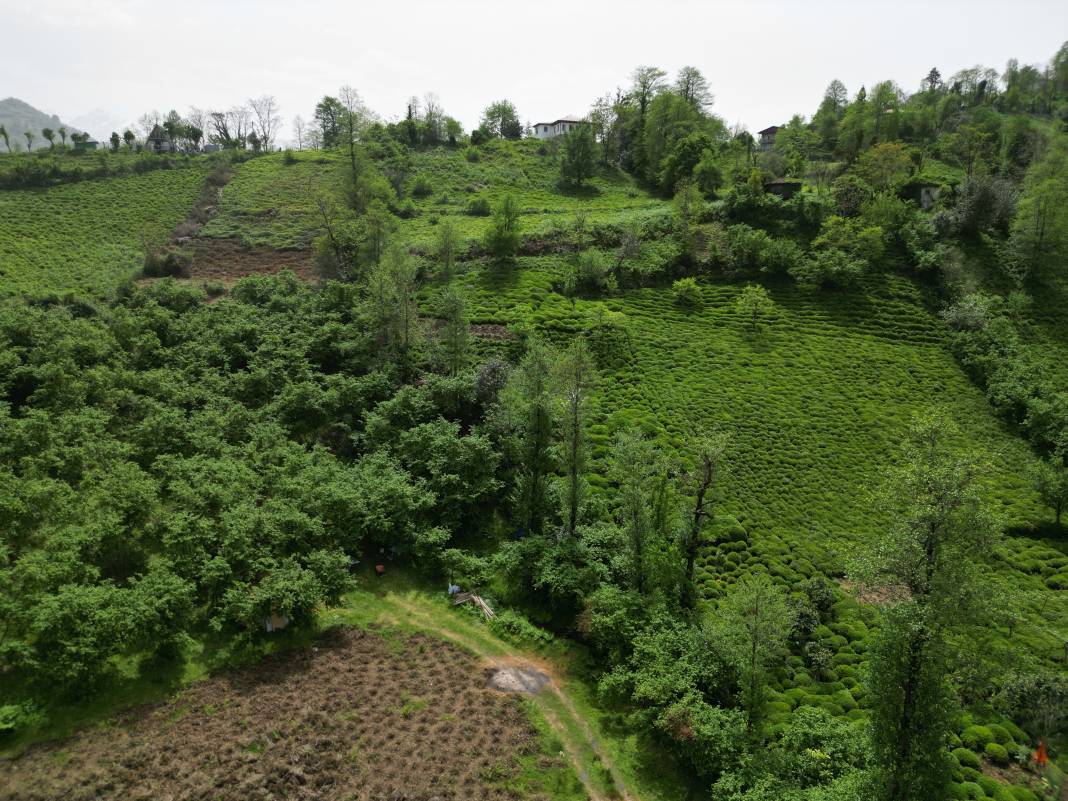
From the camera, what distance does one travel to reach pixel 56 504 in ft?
99.7

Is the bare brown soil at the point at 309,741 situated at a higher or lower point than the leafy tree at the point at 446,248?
lower

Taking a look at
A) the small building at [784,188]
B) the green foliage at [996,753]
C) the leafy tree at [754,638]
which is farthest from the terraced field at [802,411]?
the small building at [784,188]

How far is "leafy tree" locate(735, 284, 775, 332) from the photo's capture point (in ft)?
194

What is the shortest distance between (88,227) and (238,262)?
2141 centimetres

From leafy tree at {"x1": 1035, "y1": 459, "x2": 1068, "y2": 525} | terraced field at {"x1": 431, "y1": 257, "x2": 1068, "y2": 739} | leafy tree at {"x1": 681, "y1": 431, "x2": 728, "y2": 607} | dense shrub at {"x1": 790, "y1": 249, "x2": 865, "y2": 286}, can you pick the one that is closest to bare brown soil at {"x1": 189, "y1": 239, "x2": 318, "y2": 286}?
terraced field at {"x1": 431, "y1": 257, "x2": 1068, "y2": 739}

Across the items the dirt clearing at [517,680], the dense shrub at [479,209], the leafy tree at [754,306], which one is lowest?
the dirt clearing at [517,680]

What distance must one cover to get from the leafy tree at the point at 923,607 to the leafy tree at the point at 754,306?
130ft

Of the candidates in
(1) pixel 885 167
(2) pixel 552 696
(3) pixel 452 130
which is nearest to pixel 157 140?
(3) pixel 452 130

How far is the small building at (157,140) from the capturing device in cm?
11450

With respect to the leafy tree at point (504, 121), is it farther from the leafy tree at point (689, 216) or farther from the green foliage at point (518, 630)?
the green foliage at point (518, 630)

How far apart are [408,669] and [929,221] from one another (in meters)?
71.0

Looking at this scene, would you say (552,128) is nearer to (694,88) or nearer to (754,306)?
(694,88)

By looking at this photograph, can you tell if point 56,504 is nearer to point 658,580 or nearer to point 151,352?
point 151,352

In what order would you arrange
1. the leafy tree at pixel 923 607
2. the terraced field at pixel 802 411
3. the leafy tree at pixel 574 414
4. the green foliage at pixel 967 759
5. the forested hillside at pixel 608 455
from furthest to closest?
the terraced field at pixel 802 411
the leafy tree at pixel 574 414
the green foliage at pixel 967 759
the forested hillside at pixel 608 455
the leafy tree at pixel 923 607
